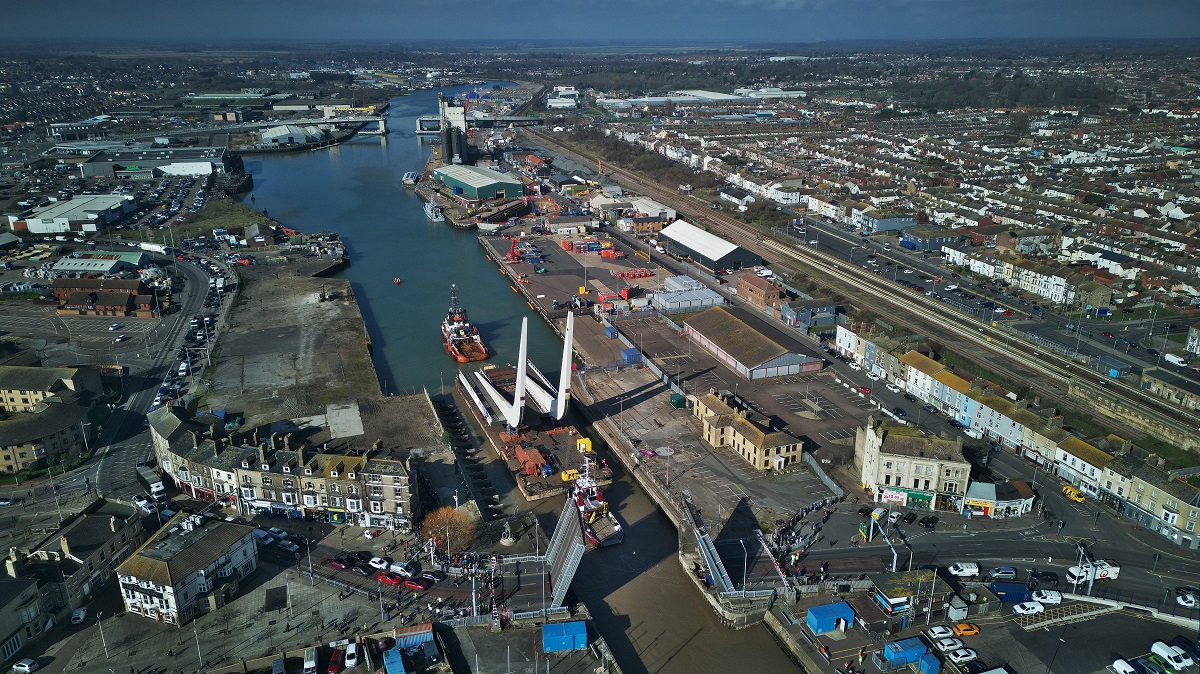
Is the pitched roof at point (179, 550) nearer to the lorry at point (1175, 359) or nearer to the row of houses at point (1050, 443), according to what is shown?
the row of houses at point (1050, 443)

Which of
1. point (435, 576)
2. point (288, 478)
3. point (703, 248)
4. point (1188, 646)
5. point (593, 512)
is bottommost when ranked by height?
point (593, 512)

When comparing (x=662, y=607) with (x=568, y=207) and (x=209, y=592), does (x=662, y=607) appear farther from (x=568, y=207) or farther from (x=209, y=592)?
(x=568, y=207)

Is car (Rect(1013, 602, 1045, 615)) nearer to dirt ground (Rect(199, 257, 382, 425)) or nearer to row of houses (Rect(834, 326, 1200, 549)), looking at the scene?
row of houses (Rect(834, 326, 1200, 549))

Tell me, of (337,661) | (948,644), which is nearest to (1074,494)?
(948,644)

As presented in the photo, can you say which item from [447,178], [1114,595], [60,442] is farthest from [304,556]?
[447,178]

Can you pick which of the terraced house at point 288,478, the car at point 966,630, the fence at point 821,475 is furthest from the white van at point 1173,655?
the terraced house at point 288,478

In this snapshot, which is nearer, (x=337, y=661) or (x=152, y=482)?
(x=337, y=661)

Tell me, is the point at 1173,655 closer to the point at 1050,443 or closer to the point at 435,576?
the point at 1050,443
